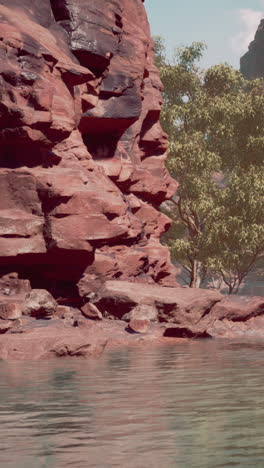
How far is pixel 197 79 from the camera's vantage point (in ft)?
171

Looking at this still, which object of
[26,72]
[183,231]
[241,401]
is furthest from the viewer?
[183,231]

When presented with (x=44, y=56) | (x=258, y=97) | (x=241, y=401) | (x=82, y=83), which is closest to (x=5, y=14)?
(x=44, y=56)

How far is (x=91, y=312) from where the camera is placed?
23.3 metres

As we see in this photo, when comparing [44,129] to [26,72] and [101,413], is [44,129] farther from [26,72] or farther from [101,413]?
[101,413]

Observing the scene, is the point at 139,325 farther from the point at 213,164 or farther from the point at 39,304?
the point at 213,164

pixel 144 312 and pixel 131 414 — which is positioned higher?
pixel 131 414

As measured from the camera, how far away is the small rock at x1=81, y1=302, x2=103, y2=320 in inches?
915

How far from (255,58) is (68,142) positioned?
7622cm

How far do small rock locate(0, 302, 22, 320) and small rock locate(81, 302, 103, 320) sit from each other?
9.07ft

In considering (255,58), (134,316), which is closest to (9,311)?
(134,316)

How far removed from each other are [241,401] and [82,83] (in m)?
19.4

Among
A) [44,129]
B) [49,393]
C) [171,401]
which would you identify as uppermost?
[44,129]

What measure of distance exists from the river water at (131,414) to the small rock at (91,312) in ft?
28.7

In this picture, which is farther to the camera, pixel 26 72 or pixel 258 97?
pixel 258 97
